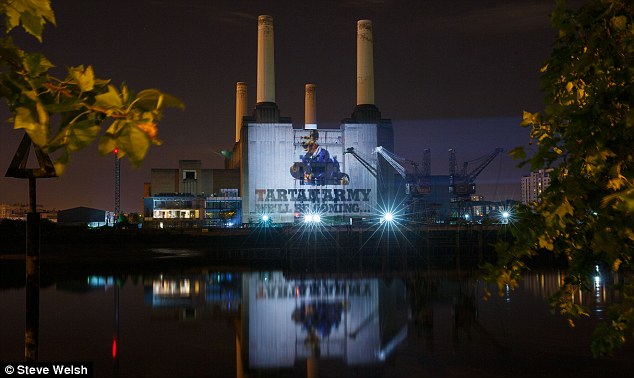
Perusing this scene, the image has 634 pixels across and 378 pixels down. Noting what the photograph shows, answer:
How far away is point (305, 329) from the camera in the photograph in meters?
29.5

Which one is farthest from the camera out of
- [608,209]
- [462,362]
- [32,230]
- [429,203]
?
[429,203]

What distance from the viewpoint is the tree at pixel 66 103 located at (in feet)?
9.15

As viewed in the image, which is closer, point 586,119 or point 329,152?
point 586,119

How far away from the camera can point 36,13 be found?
3.30m

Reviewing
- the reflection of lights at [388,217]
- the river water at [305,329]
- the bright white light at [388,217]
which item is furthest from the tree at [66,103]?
the bright white light at [388,217]

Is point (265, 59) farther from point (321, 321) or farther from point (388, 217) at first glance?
point (321, 321)

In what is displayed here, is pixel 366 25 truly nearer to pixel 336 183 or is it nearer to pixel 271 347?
pixel 336 183

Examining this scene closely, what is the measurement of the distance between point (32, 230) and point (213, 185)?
10593 cm

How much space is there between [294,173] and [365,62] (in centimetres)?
2186

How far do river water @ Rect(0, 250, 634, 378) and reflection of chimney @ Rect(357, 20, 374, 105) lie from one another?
6074cm

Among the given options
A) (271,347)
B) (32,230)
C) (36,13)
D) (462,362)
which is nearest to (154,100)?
(36,13)

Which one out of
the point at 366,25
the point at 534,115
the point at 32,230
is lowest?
the point at 32,230

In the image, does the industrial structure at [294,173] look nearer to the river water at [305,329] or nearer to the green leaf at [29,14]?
the river water at [305,329]

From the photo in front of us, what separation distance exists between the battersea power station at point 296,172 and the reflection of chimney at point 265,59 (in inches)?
6.5
